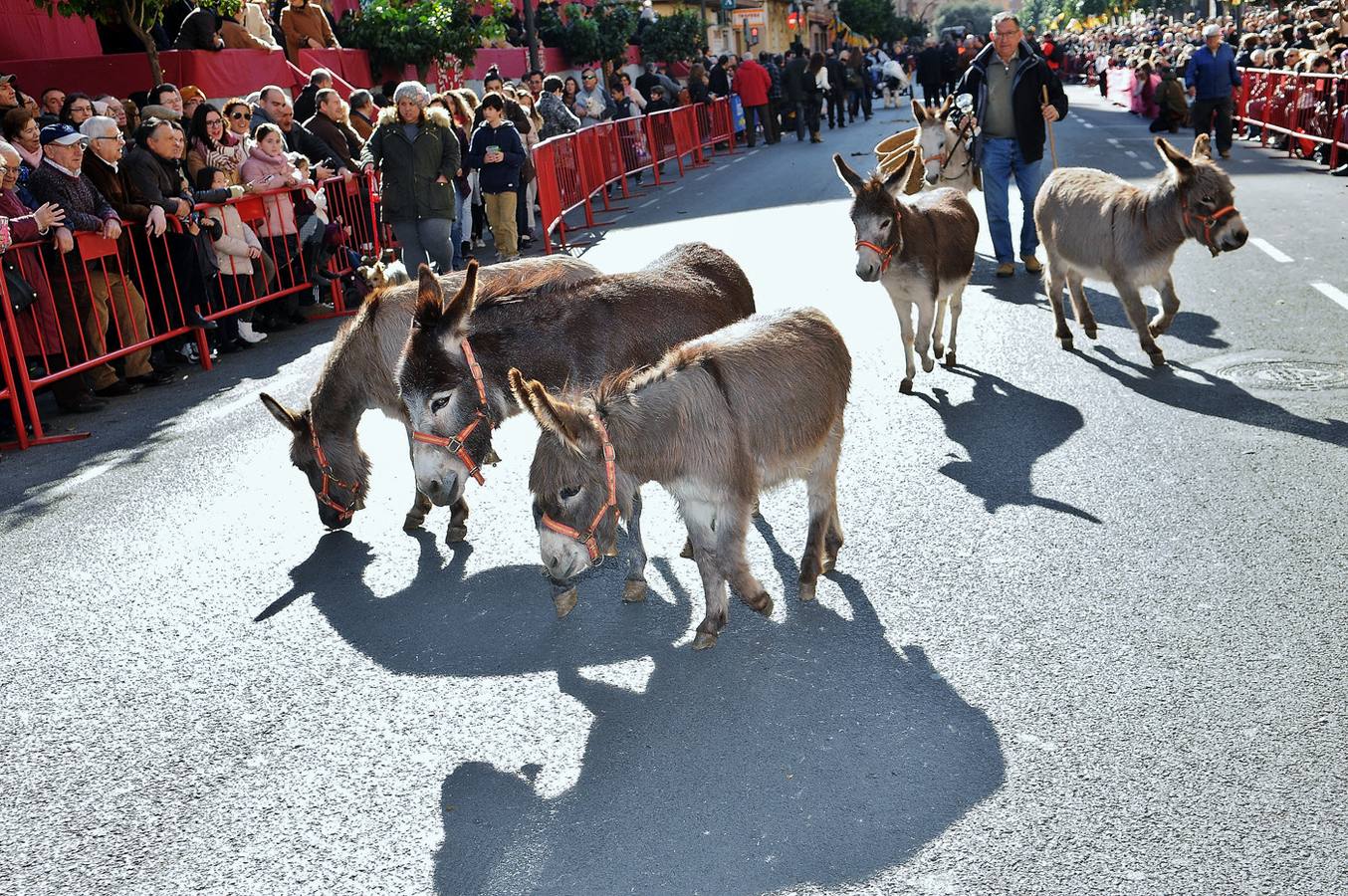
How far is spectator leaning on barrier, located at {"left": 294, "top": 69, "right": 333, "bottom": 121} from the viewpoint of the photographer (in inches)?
566

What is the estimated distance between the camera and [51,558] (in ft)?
21.4

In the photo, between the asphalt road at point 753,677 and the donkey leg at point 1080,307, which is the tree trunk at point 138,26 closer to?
the asphalt road at point 753,677

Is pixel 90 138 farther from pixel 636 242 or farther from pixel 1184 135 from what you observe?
pixel 1184 135

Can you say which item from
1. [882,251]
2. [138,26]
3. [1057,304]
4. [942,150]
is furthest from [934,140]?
[138,26]

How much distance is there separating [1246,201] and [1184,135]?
11170mm

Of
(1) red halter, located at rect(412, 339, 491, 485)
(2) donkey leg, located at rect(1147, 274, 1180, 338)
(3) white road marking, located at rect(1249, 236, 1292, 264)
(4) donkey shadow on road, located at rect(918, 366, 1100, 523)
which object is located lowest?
(4) donkey shadow on road, located at rect(918, 366, 1100, 523)

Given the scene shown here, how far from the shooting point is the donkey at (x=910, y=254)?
8180 mm

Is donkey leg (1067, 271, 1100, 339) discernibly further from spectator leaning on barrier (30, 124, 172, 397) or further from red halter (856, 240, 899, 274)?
spectator leaning on barrier (30, 124, 172, 397)

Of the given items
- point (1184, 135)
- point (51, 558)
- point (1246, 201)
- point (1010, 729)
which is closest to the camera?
point (1010, 729)

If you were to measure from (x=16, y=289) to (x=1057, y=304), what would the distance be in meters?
7.57

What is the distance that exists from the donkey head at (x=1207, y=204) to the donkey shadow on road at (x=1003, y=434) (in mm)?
1653

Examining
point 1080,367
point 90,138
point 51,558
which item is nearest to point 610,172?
point 90,138

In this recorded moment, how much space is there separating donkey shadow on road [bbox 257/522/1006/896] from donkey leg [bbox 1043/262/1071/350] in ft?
14.5

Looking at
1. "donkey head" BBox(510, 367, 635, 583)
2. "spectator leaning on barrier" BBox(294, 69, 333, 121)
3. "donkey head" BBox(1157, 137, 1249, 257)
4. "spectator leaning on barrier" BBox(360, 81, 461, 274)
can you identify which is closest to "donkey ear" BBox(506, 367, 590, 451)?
"donkey head" BBox(510, 367, 635, 583)
